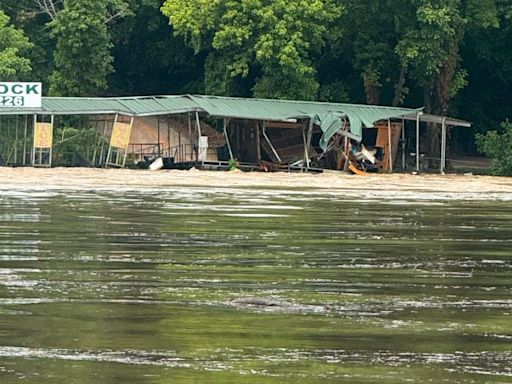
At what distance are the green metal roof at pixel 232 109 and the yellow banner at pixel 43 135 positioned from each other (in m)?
0.43

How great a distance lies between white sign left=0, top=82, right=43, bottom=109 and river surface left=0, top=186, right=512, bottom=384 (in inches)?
753

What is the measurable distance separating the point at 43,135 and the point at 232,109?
580 centimetres

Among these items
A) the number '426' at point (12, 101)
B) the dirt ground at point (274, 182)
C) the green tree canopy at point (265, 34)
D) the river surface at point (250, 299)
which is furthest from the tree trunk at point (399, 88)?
the river surface at point (250, 299)

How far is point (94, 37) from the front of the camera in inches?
1902

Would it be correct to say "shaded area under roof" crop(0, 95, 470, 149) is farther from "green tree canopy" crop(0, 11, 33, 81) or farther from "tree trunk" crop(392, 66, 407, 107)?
"tree trunk" crop(392, 66, 407, 107)

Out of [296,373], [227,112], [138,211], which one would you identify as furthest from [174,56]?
[296,373]

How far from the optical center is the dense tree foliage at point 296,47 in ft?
151

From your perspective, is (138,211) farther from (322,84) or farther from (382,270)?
(322,84)

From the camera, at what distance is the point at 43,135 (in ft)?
135

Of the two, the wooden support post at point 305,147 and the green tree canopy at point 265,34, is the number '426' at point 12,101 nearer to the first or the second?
the green tree canopy at point 265,34

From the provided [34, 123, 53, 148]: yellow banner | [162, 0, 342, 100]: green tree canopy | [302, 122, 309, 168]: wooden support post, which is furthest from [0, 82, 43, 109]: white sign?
[302, 122, 309, 168]: wooden support post

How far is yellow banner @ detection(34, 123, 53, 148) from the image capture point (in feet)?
135

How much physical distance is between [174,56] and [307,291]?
4167 cm

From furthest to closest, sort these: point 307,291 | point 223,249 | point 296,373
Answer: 1. point 223,249
2. point 307,291
3. point 296,373
